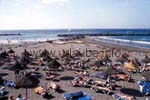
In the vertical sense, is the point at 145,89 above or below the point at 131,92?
above

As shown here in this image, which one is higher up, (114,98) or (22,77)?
(22,77)

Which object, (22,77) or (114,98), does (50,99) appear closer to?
→ (22,77)

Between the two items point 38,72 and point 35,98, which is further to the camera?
point 38,72

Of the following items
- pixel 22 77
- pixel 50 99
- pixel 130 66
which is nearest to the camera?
pixel 22 77

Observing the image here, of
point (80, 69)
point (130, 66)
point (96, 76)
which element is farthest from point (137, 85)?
point (80, 69)

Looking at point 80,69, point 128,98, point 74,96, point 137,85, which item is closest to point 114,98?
point 128,98

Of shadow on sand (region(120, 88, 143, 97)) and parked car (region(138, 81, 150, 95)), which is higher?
parked car (region(138, 81, 150, 95))

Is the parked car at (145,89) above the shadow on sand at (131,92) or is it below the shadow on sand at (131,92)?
above

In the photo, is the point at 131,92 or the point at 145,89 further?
the point at 131,92

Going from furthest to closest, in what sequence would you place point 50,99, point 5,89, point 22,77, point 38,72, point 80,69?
point 80,69, point 38,72, point 5,89, point 50,99, point 22,77
